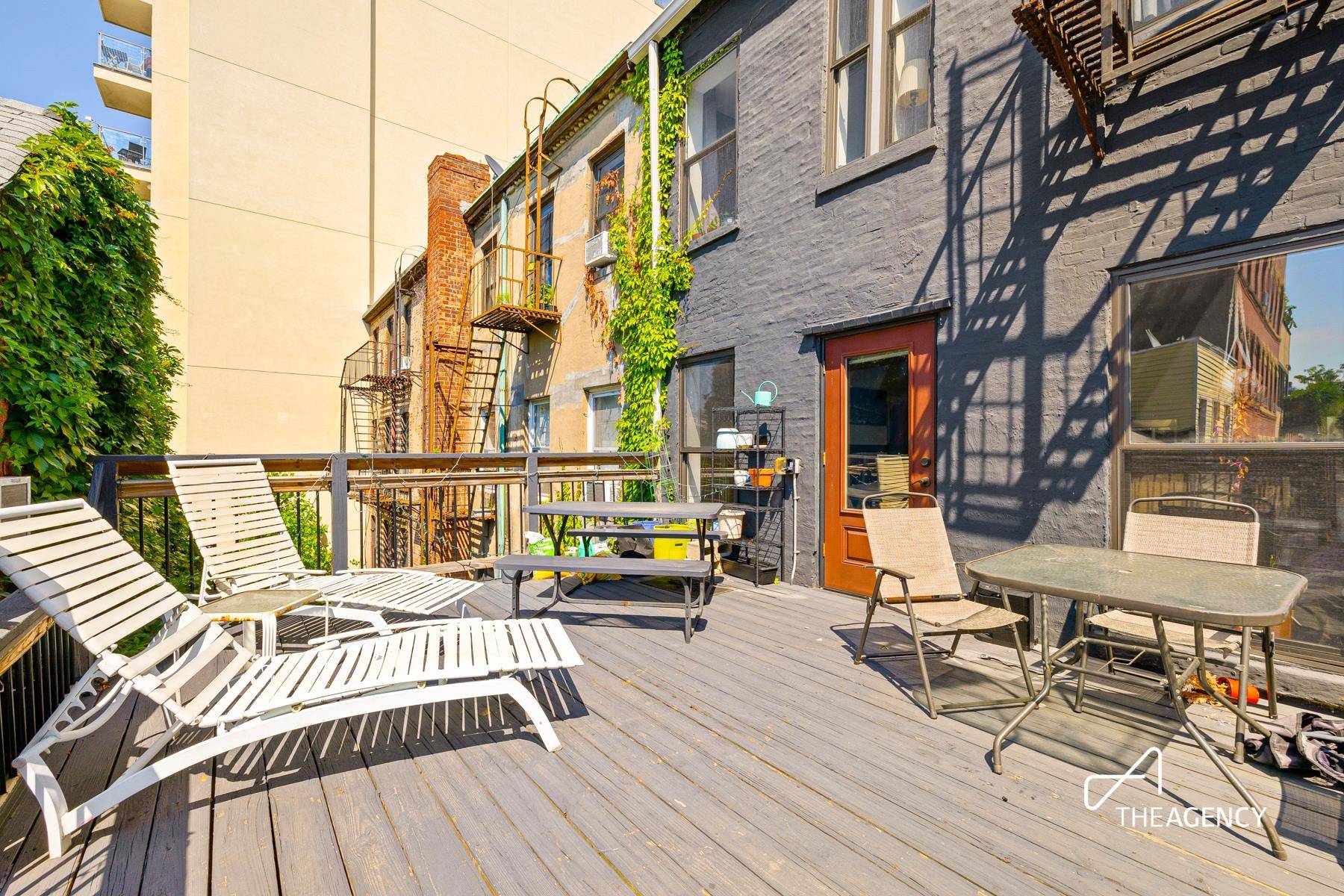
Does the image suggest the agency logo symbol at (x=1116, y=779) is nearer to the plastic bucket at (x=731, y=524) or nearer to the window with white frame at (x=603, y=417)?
the plastic bucket at (x=731, y=524)

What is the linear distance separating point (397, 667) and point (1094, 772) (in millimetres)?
2658

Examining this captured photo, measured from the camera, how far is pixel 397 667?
7.44ft

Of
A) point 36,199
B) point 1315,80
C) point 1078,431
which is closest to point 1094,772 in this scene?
point 1078,431

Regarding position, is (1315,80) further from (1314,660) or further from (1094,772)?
(1094,772)

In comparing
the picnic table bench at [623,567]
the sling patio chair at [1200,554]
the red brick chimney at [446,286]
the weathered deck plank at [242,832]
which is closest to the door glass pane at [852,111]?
the sling patio chair at [1200,554]

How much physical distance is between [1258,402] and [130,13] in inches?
851

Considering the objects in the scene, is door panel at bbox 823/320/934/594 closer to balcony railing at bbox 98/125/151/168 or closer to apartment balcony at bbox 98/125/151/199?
apartment balcony at bbox 98/125/151/199

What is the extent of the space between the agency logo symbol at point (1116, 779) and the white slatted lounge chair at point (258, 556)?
295cm

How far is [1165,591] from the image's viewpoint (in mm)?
1962

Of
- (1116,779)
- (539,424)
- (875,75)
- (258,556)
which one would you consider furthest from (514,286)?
(1116,779)

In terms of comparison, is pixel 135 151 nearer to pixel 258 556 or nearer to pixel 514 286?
pixel 514 286

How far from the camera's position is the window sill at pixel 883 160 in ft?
13.8

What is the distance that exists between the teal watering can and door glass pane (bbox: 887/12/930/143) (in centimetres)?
217

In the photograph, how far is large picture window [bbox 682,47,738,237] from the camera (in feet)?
20.0
